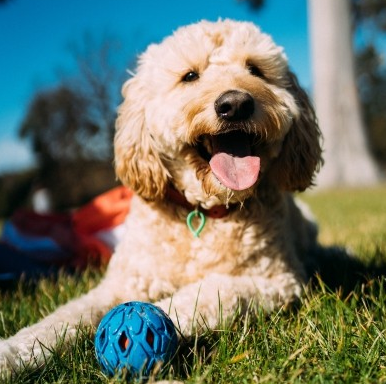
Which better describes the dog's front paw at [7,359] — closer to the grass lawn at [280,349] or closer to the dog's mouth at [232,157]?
the grass lawn at [280,349]

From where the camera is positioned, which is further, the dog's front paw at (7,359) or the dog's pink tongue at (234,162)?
the dog's pink tongue at (234,162)

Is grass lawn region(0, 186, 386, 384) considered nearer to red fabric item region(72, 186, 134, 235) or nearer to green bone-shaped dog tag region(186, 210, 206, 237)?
green bone-shaped dog tag region(186, 210, 206, 237)

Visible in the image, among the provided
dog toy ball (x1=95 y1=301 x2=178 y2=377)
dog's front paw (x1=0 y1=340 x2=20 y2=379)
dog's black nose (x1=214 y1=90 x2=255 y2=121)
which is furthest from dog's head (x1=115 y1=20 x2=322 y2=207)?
dog's front paw (x1=0 y1=340 x2=20 y2=379)

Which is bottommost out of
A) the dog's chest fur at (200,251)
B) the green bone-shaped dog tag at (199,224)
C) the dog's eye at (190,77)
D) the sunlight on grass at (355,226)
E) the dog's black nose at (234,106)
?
the sunlight on grass at (355,226)

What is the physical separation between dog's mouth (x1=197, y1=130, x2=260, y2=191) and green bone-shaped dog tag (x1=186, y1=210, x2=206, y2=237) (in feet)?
1.03

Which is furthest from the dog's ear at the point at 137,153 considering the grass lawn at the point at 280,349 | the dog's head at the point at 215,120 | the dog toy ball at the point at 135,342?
the dog toy ball at the point at 135,342

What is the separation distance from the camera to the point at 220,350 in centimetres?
196

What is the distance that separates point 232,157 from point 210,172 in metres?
0.14

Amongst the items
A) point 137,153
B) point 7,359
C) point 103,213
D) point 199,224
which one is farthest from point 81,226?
point 7,359

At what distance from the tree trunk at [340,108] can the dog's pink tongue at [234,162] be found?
13458mm

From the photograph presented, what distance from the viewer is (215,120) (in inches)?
101

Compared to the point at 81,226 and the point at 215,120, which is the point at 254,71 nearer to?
the point at 215,120

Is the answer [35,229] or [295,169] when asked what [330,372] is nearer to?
[295,169]

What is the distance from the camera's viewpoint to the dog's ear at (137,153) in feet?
9.46
